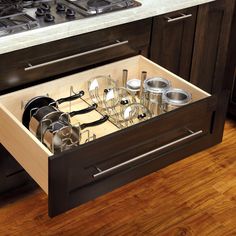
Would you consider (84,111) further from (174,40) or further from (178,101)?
(174,40)

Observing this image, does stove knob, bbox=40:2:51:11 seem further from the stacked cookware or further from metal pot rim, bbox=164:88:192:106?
metal pot rim, bbox=164:88:192:106

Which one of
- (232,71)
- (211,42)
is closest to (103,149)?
(211,42)

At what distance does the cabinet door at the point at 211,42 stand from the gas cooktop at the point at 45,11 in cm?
42

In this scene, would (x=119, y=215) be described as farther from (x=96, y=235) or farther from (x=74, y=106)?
(x=74, y=106)

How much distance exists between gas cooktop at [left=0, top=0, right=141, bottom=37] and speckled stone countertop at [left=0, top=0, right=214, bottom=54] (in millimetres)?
26

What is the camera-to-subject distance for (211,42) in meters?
2.73

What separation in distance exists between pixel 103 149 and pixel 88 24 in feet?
2.22

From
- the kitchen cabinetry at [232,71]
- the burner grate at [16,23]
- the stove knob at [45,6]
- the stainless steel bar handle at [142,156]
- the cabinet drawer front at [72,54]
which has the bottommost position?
the kitchen cabinetry at [232,71]

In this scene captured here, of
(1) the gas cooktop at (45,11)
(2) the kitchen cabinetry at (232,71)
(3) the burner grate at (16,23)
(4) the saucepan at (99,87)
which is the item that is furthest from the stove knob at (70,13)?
(2) the kitchen cabinetry at (232,71)

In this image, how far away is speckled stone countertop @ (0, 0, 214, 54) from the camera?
2004 mm

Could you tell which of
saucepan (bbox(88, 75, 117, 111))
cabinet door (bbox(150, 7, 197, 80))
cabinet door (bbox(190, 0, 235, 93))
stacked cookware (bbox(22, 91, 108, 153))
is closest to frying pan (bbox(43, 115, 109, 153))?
stacked cookware (bbox(22, 91, 108, 153))

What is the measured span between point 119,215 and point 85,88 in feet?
1.95

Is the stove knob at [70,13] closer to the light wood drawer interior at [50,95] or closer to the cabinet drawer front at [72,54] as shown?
the cabinet drawer front at [72,54]

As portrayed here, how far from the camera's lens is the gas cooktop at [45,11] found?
2.09 meters
